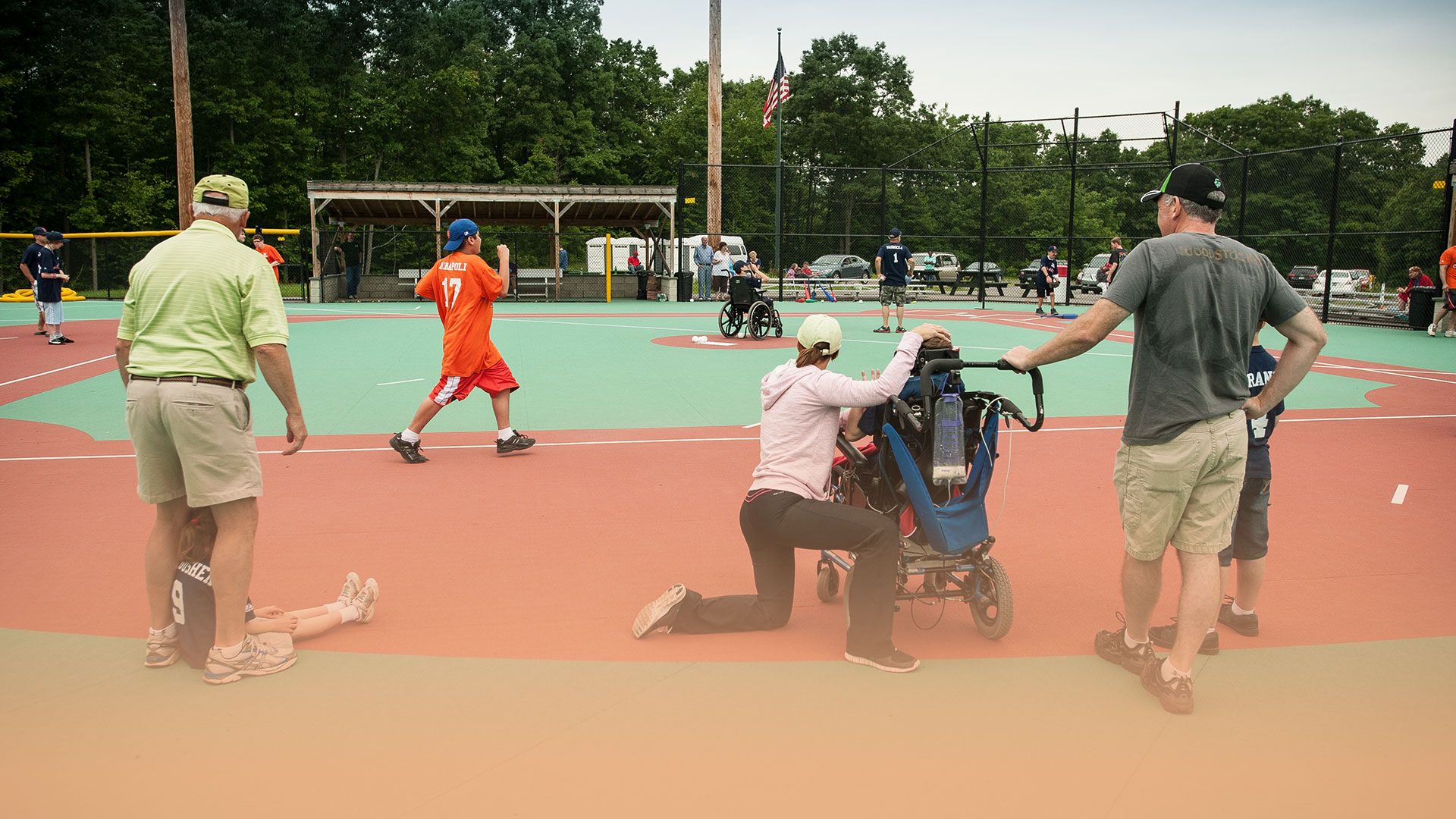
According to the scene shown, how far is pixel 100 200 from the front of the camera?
4147 cm

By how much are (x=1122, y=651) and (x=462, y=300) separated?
5.91 meters

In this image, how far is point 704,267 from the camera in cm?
2878

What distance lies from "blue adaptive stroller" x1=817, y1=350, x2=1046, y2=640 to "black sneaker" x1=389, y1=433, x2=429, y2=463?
4.52m

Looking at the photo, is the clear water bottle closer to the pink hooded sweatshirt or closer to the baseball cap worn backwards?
the pink hooded sweatshirt

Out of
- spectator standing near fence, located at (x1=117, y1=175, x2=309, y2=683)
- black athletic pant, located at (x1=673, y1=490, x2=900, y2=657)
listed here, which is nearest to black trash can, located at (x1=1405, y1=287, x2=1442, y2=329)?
black athletic pant, located at (x1=673, y1=490, x2=900, y2=657)

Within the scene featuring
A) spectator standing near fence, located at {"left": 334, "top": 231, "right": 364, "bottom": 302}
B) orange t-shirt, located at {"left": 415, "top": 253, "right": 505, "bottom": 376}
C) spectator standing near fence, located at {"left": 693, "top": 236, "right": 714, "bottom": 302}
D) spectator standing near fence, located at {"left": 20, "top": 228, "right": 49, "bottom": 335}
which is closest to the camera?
orange t-shirt, located at {"left": 415, "top": 253, "right": 505, "bottom": 376}

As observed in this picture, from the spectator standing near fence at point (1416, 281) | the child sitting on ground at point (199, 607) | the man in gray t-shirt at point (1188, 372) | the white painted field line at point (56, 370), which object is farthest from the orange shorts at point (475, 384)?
the spectator standing near fence at point (1416, 281)

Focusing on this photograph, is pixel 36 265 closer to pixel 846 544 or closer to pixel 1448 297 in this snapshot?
pixel 846 544

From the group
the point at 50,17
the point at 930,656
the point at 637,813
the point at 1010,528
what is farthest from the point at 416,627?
the point at 50,17

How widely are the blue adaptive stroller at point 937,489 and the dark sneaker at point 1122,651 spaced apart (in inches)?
15.0

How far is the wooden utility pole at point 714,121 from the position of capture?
99.9ft

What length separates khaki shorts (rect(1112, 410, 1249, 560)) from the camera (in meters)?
3.72

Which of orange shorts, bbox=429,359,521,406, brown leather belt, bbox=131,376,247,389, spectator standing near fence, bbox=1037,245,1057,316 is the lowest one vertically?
orange shorts, bbox=429,359,521,406

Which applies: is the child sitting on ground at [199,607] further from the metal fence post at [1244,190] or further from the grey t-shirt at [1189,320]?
the metal fence post at [1244,190]
